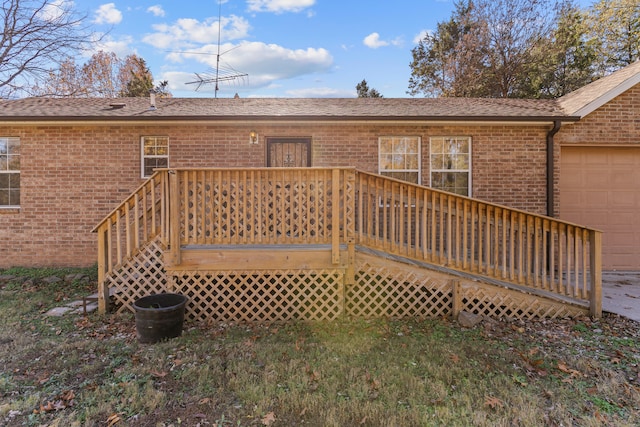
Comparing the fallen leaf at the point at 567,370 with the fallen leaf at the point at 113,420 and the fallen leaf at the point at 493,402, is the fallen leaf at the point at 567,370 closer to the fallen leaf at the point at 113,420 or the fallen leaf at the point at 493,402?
the fallen leaf at the point at 493,402

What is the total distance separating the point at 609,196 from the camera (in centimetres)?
738

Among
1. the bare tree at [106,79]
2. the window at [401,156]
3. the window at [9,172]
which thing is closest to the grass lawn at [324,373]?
the window at [401,156]

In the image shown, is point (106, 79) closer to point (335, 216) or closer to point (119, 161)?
point (119, 161)

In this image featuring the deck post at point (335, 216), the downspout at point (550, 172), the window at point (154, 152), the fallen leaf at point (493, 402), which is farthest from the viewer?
the window at point (154, 152)

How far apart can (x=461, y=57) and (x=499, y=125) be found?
1486cm

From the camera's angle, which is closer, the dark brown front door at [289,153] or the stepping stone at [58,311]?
the stepping stone at [58,311]

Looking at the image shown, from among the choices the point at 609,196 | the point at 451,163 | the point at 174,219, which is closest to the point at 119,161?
the point at 174,219

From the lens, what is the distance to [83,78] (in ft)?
69.3

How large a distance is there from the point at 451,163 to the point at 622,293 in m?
3.81

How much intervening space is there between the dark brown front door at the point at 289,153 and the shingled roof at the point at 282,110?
65 cm

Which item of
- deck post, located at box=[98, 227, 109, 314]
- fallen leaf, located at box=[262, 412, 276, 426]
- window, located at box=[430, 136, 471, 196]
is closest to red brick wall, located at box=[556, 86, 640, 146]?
window, located at box=[430, 136, 471, 196]

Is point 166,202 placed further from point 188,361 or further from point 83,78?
point 83,78

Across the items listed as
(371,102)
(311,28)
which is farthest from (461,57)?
(371,102)

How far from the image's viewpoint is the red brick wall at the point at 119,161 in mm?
7293
